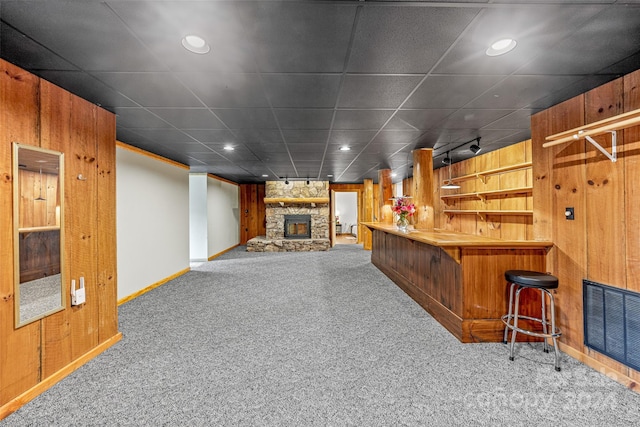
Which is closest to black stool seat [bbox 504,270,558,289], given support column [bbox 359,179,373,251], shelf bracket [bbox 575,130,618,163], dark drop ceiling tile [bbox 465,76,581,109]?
shelf bracket [bbox 575,130,618,163]

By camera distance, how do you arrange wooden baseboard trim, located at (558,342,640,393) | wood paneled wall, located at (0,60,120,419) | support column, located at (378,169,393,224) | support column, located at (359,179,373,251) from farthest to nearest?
1. support column, located at (359,179,373,251)
2. support column, located at (378,169,393,224)
3. wooden baseboard trim, located at (558,342,640,393)
4. wood paneled wall, located at (0,60,120,419)

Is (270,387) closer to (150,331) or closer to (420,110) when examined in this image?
(150,331)

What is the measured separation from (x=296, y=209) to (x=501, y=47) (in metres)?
8.00

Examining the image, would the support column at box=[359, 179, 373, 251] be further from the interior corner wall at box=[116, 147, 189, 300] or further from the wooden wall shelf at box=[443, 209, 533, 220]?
the interior corner wall at box=[116, 147, 189, 300]

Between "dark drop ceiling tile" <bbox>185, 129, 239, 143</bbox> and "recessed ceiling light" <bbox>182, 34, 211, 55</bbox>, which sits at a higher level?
"dark drop ceiling tile" <bbox>185, 129, 239, 143</bbox>

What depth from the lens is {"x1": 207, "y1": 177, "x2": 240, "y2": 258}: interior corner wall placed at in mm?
7641

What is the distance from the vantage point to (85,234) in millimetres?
2490

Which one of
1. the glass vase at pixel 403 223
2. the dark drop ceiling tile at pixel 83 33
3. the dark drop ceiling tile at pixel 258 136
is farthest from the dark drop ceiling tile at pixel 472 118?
the dark drop ceiling tile at pixel 83 33

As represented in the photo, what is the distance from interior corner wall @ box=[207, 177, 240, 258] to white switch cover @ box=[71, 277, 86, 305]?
503 centimetres

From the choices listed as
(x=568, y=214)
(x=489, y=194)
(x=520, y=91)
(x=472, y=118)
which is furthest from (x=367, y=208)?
(x=520, y=91)

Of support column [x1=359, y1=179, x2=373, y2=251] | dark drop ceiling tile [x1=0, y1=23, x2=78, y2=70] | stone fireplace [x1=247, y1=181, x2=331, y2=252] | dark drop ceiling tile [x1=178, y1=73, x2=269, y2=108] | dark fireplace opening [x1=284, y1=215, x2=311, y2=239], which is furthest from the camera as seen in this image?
dark fireplace opening [x1=284, y1=215, x2=311, y2=239]

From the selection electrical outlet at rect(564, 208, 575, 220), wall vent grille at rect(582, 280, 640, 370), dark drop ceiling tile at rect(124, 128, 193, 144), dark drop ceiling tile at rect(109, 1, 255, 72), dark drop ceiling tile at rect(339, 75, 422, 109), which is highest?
dark drop ceiling tile at rect(124, 128, 193, 144)

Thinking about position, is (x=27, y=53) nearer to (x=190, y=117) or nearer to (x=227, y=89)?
(x=227, y=89)

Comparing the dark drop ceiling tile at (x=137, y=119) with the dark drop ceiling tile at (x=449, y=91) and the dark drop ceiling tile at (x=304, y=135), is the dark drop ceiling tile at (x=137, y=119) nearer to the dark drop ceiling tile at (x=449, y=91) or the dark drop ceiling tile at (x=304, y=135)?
the dark drop ceiling tile at (x=304, y=135)
